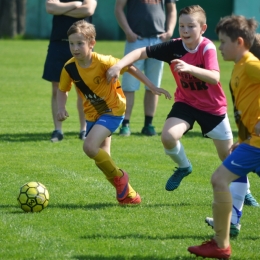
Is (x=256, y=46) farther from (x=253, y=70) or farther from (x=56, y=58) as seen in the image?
(x=56, y=58)

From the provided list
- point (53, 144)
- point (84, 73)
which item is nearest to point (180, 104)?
point (84, 73)

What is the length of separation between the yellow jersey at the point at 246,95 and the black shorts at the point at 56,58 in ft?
16.9

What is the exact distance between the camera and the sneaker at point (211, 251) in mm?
4633

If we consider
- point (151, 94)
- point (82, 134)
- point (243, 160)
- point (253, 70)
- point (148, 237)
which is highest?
point (253, 70)

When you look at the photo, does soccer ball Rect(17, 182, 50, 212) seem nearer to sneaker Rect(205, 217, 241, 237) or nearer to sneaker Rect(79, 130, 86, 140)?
sneaker Rect(205, 217, 241, 237)

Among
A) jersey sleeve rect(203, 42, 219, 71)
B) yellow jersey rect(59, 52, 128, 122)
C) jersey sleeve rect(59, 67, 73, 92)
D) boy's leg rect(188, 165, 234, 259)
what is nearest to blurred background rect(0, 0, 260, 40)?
jersey sleeve rect(59, 67, 73, 92)

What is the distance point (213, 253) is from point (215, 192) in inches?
16.1

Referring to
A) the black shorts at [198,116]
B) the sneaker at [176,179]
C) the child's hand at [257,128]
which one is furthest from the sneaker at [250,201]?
the child's hand at [257,128]

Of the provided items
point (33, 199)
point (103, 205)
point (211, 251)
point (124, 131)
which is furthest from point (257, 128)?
point (124, 131)

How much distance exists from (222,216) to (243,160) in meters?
0.42

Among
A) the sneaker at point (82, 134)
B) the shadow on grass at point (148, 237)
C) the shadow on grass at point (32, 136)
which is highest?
the shadow on grass at point (148, 237)

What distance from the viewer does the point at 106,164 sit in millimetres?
6301

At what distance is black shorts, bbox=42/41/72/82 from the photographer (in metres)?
9.80

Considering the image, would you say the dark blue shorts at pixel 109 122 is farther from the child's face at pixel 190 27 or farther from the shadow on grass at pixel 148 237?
the shadow on grass at pixel 148 237
